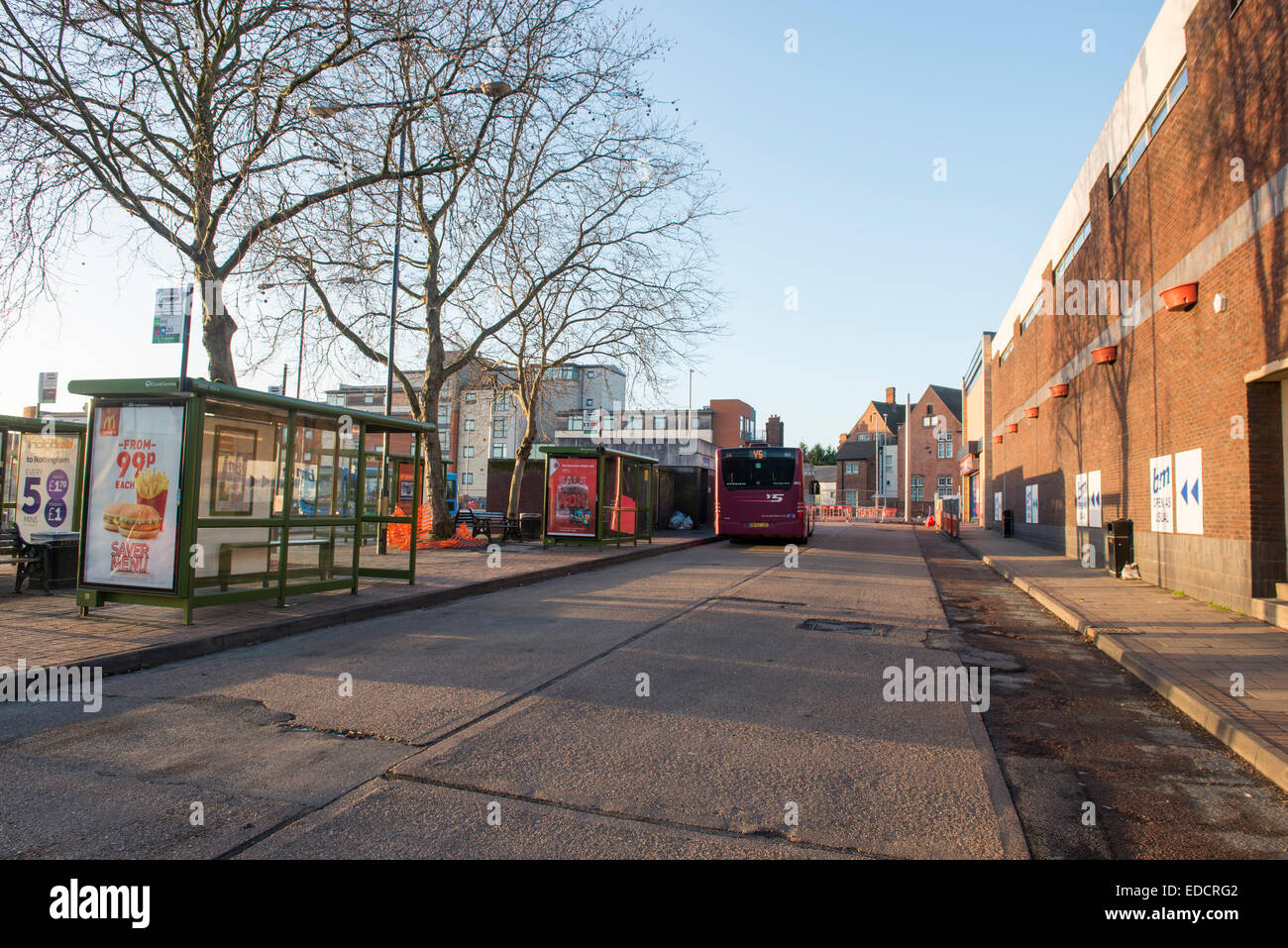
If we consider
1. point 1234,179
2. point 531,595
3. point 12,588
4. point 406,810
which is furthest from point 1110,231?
point 12,588

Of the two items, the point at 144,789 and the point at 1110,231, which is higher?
the point at 1110,231

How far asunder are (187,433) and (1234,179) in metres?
13.0

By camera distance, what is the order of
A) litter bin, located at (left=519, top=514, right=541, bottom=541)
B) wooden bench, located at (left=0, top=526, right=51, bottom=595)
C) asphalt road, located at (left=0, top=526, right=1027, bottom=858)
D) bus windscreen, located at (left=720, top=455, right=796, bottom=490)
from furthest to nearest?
bus windscreen, located at (left=720, top=455, right=796, bottom=490)
litter bin, located at (left=519, top=514, right=541, bottom=541)
wooden bench, located at (left=0, top=526, right=51, bottom=595)
asphalt road, located at (left=0, top=526, right=1027, bottom=858)

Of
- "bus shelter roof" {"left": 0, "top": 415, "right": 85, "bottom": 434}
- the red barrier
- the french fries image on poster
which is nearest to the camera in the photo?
the french fries image on poster

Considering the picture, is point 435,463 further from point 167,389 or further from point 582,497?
point 167,389

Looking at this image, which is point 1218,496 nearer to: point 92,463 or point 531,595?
point 531,595

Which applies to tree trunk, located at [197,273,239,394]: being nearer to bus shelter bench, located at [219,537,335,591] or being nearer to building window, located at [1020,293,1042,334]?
bus shelter bench, located at [219,537,335,591]

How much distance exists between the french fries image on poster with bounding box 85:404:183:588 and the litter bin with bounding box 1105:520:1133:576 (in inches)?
594

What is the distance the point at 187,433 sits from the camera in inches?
314

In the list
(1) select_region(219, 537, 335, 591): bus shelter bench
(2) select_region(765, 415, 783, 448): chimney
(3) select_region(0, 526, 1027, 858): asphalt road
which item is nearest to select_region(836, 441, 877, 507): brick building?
(2) select_region(765, 415, 783, 448): chimney

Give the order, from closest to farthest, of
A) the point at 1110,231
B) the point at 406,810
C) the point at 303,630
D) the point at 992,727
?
1. the point at 406,810
2. the point at 992,727
3. the point at 303,630
4. the point at 1110,231

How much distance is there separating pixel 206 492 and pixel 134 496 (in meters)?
0.67

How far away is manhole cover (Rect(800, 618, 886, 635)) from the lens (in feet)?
29.8

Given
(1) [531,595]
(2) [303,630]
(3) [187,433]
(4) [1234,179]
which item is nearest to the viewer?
(3) [187,433]
